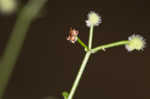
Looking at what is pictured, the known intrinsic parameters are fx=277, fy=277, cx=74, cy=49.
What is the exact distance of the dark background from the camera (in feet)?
5.66

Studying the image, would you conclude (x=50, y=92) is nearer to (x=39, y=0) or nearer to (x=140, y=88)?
(x=140, y=88)

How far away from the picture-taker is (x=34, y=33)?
182cm

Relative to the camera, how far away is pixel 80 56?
5.65 ft

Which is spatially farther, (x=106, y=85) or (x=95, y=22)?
(x=106, y=85)

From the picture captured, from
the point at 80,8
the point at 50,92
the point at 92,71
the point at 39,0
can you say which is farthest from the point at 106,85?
the point at 39,0

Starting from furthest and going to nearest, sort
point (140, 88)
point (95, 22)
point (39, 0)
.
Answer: point (140, 88) < point (39, 0) < point (95, 22)

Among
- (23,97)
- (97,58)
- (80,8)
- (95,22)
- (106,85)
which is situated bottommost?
(95,22)

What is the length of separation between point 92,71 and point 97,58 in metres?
0.09

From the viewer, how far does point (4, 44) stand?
5.91 ft

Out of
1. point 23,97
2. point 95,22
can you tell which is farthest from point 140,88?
point 95,22

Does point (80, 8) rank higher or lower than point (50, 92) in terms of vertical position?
higher

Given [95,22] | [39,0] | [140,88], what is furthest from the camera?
[140,88]

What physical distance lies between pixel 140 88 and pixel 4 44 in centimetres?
91

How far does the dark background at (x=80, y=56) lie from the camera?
1.72 metres
